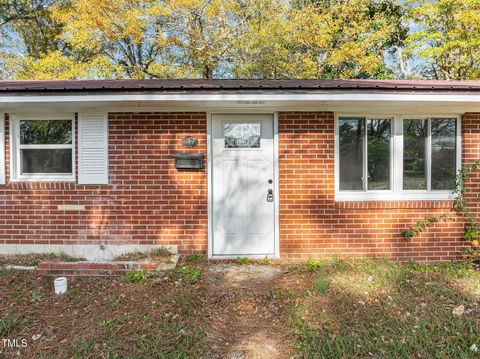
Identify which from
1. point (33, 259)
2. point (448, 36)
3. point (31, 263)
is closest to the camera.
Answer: point (31, 263)

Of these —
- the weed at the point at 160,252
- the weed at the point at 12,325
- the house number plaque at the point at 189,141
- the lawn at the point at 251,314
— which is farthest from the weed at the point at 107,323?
the house number plaque at the point at 189,141

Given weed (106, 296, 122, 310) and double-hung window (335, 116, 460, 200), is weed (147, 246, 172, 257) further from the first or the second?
double-hung window (335, 116, 460, 200)

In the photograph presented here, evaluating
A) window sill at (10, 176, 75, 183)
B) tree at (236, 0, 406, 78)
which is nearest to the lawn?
window sill at (10, 176, 75, 183)

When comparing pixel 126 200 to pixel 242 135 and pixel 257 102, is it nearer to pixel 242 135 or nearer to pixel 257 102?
pixel 242 135

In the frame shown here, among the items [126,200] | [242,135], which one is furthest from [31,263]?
[242,135]

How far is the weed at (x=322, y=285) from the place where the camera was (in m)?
3.68

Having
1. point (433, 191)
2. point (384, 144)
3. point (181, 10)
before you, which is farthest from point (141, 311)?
point (181, 10)

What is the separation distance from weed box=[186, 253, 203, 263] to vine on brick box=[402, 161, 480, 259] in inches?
133

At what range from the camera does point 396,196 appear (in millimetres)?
4844

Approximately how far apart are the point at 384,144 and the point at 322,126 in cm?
110

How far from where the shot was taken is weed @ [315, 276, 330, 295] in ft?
12.1

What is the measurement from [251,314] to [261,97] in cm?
288

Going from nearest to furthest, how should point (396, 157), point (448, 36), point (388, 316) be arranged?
point (388, 316) → point (396, 157) → point (448, 36)

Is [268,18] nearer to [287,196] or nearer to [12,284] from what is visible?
[287,196]
